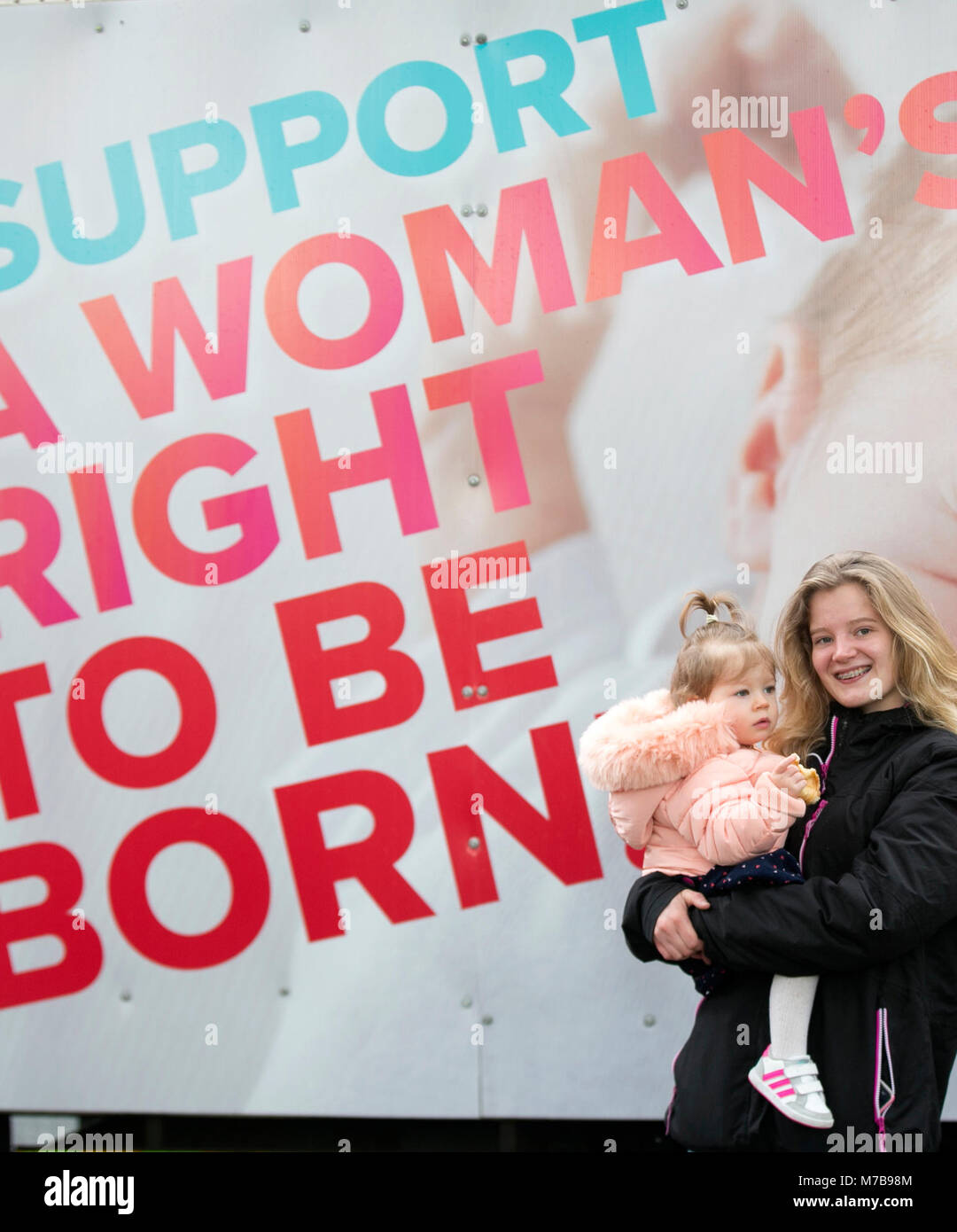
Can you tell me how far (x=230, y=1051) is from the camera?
242 cm

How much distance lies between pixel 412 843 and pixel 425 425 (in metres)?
0.89

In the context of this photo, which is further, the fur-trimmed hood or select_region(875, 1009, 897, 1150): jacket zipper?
the fur-trimmed hood

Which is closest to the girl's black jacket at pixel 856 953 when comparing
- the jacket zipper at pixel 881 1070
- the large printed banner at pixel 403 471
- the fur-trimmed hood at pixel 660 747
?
the jacket zipper at pixel 881 1070

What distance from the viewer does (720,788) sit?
1.65 metres

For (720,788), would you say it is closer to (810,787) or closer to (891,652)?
(810,787)

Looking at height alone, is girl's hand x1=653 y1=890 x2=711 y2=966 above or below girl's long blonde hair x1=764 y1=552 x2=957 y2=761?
below

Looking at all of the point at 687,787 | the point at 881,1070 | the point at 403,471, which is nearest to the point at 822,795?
the point at 687,787

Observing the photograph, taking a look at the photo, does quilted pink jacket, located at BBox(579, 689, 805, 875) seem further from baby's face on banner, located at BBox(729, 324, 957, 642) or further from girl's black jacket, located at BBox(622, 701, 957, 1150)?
baby's face on banner, located at BBox(729, 324, 957, 642)

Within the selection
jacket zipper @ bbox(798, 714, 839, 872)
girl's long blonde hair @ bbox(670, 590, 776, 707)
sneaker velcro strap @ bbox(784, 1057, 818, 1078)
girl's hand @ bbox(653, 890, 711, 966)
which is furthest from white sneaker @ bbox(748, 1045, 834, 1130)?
girl's long blonde hair @ bbox(670, 590, 776, 707)

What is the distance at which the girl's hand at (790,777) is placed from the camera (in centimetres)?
161

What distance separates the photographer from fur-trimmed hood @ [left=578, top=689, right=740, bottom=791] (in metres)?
1.69

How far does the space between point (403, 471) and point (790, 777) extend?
115cm

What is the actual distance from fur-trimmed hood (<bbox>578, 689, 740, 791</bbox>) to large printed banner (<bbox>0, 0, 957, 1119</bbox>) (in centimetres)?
61

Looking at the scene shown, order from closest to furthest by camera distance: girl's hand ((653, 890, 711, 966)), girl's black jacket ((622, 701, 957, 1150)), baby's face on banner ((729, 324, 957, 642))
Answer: girl's black jacket ((622, 701, 957, 1150))
girl's hand ((653, 890, 711, 966))
baby's face on banner ((729, 324, 957, 642))
